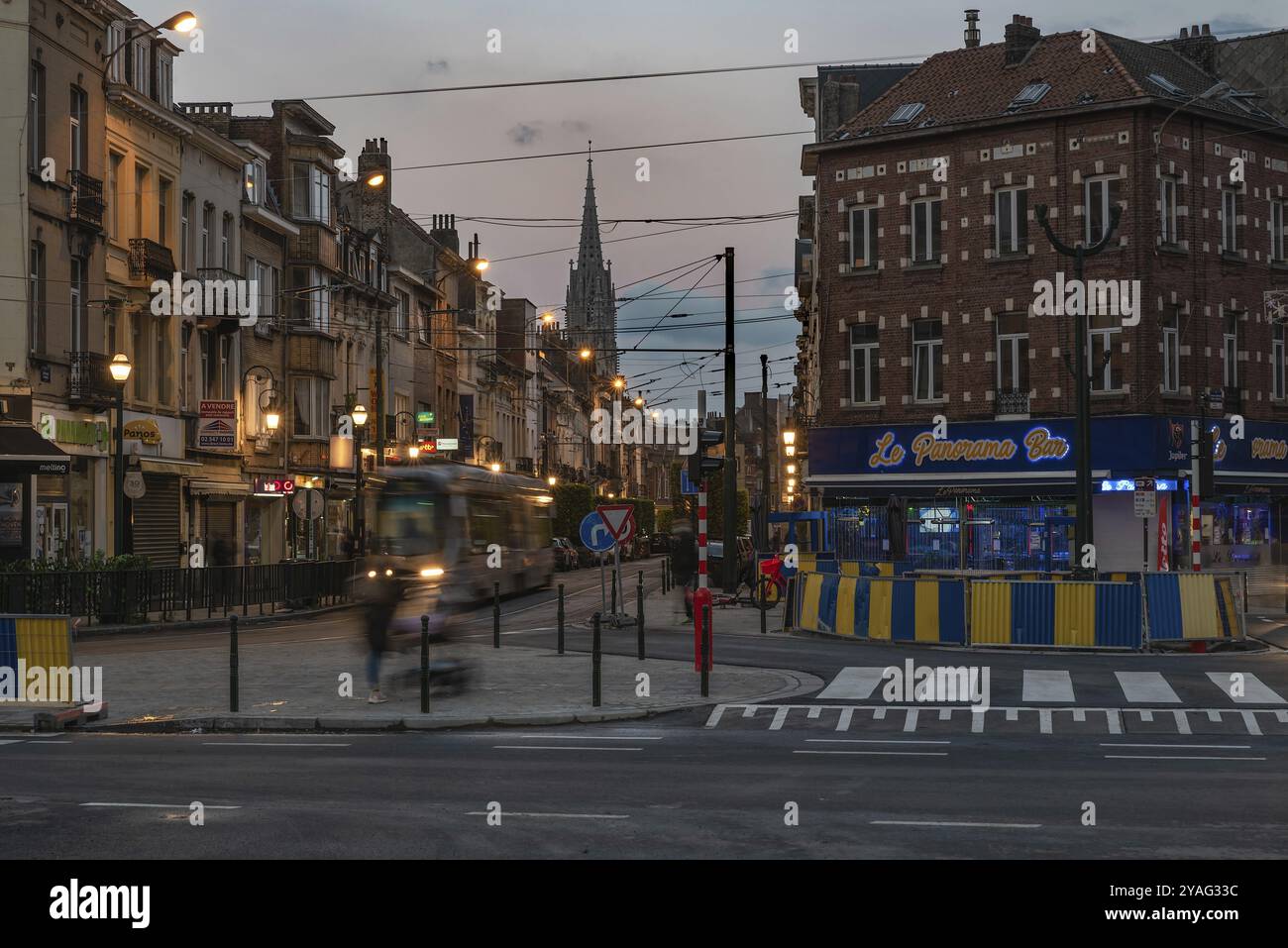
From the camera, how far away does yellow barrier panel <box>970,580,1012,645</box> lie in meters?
22.3

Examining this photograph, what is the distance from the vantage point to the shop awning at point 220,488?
133 feet

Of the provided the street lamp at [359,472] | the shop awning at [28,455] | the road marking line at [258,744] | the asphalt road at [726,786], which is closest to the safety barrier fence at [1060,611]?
the asphalt road at [726,786]

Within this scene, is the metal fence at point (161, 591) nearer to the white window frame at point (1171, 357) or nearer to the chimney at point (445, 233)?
the white window frame at point (1171, 357)

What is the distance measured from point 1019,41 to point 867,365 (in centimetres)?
1016

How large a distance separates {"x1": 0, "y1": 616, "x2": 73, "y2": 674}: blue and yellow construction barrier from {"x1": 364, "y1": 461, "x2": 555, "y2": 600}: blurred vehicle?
642 centimetres

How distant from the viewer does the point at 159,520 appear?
1532 inches

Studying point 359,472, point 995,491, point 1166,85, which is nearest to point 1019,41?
point 1166,85

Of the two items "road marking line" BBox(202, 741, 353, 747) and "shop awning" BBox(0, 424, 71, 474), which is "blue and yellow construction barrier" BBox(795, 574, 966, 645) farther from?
"shop awning" BBox(0, 424, 71, 474)

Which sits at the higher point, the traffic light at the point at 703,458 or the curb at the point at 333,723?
the traffic light at the point at 703,458

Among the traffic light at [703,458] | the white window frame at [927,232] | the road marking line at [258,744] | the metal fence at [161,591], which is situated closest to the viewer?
the road marking line at [258,744]

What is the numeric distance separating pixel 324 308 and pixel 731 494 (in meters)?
23.2

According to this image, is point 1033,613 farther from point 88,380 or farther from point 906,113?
point 906,113

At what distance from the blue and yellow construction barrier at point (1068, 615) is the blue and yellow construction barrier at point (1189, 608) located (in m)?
0.41
